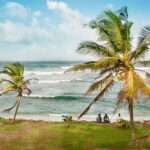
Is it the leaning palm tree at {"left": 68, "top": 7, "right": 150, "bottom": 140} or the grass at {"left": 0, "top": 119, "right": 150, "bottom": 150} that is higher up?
the leaning palm tree at {"left": 68, "top": 7, "right": 150, "bottom": 140}

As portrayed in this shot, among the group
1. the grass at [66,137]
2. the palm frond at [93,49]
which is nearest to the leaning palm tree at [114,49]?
the palm frond at [93,49]

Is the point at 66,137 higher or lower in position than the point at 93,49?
lower

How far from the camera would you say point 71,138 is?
19.0 metres

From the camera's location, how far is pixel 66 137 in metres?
19.1

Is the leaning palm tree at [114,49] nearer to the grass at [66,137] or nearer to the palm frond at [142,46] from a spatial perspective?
the palm frond at [142,46]

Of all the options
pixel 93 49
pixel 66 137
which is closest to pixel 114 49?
pixel 93 49

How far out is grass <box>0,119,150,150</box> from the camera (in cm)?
1766

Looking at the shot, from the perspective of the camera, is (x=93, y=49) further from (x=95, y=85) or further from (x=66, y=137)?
(x=66, y=137)

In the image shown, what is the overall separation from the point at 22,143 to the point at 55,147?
70.3 inches

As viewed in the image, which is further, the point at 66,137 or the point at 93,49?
the point at 66,137

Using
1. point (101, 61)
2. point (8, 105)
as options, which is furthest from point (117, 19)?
point (8, 105)

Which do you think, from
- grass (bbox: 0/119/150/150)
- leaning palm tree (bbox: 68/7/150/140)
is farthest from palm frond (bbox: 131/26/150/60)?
grass (bbox: 0/119/150/150)

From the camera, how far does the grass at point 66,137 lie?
1766 cm

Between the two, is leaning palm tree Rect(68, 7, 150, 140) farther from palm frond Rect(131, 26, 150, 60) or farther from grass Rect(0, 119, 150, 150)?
grass Rect(0, 119, 150, 150)
